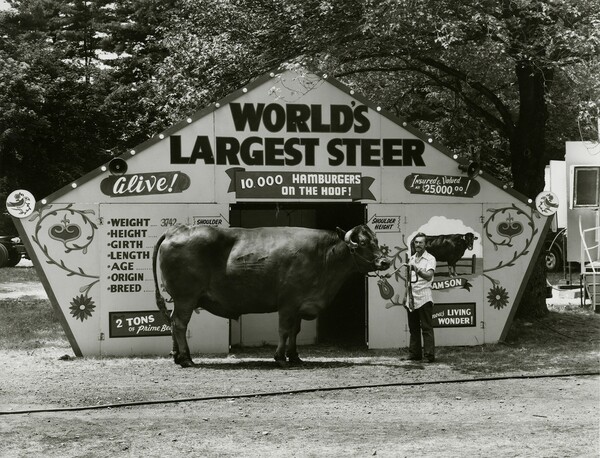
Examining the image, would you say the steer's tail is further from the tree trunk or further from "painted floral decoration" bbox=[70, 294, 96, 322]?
the tree trunk

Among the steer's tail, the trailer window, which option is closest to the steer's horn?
the steer's tail

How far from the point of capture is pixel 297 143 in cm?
1509

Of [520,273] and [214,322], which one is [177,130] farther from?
[520,273]

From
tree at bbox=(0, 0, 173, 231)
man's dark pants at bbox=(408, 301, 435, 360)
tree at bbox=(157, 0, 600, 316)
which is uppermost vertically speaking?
tree at bbox=(0, 0, 173, 231)

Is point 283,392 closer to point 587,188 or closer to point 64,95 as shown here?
point 587,188

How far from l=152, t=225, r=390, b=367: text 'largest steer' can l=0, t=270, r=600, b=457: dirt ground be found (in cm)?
75

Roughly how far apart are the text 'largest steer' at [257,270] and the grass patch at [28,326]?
3.50 m

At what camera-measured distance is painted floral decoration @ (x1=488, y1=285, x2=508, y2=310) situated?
1572 centimetres

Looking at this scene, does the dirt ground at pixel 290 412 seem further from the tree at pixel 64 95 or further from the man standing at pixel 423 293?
the tree at pixel 64 95

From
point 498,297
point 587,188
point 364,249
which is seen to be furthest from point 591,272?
point 364,249

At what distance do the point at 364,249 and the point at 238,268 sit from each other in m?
1.89

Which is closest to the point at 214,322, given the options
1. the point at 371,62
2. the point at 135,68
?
the point at 371,62

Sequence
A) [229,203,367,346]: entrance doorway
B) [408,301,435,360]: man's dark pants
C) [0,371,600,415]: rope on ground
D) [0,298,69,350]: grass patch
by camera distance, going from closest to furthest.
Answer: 1. [0,371,600,415]: rope on ground
2. [408,301,435,360]: man's dark pants
3. [0,298,69,350]: grass patch
4. [229,203,367,346]: entrance doorway

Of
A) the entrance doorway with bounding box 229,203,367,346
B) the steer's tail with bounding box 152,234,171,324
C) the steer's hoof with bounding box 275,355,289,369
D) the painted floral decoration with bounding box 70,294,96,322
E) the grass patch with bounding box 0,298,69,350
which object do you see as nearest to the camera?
the steer's hoof with bounding box 275,355,289,369
